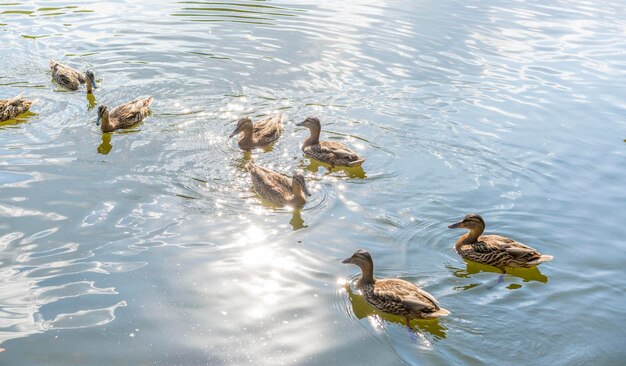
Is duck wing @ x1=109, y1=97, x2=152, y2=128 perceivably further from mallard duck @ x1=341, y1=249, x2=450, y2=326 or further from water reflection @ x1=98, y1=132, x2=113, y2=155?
mallard duck @ x1=341, y1=249, x2=450, y2=326

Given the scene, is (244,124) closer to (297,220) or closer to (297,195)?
(297,195)

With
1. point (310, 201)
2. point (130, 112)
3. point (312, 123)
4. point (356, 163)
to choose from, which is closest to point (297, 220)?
point (310, 201)

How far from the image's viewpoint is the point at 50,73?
1328cm

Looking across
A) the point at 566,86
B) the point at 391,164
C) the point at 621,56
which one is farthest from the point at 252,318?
the point at 621,56

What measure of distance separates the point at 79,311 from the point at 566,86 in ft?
37.1

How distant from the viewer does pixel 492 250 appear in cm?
802

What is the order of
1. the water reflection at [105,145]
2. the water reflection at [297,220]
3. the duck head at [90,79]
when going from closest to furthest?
1. the water reflection at [297,220]
2. the water reflection at [105,145]
3. the duck head at [90,79]

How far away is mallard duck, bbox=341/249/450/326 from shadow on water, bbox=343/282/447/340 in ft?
0.24

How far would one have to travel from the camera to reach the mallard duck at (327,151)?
10.2m

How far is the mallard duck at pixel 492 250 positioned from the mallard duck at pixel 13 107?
7.23 metres

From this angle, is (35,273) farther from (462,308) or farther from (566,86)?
(566,86)

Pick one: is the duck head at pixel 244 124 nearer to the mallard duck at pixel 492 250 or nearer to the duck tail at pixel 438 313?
the mallard duck at pixel 492 250

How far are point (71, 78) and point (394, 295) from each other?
814 cm

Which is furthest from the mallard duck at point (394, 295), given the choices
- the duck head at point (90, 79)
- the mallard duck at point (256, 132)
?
the duck head at point (90, 79)
